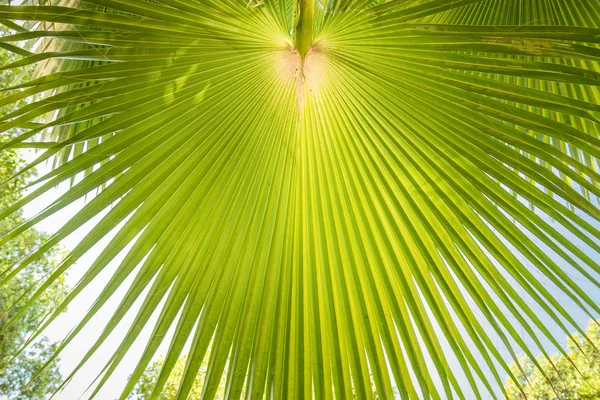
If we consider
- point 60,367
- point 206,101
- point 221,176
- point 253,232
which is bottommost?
point 253,232

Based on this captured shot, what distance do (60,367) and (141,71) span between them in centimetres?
856

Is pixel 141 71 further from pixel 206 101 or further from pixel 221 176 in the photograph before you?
pixel 221 176

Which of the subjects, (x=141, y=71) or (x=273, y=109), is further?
(x=273, y=109)

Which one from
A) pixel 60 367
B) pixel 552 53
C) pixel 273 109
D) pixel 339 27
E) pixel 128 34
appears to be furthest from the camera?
pixel 60 367

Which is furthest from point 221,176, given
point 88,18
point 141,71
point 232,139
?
point 88,18

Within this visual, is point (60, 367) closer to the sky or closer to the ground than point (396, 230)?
closer to the sky

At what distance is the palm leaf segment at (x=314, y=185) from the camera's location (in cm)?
103

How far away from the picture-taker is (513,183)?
3.59 feet

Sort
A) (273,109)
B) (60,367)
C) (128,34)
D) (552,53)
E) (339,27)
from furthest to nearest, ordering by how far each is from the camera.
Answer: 1. (60,367)
2. (273,109)
3. (339,27)
4. (128,34)
5. (552,53)

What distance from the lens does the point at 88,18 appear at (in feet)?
3.11

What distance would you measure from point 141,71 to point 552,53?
97 centimetres

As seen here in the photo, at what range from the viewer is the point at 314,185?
1.26 m

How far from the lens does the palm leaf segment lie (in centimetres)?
103

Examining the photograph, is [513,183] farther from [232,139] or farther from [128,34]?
[128,34]
